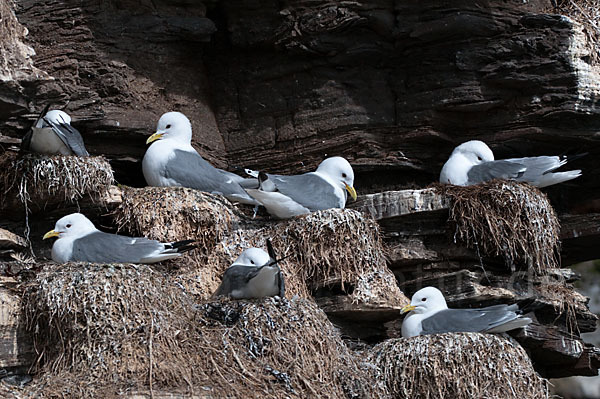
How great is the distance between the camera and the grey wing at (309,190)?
9477 millimetres

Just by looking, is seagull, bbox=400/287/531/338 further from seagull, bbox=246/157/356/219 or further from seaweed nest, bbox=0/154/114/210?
seaweed nest, bbox=0/154/114/210

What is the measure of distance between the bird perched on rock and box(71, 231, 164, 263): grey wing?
0.61 metres

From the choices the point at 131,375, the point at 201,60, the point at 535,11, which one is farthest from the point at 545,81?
the point at 131,375

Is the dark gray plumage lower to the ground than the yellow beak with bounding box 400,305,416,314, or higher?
higher

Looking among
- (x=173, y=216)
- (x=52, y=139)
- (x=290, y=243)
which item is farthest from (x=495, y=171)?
(x=52, y=139)

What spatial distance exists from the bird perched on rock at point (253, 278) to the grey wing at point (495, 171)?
2465mm

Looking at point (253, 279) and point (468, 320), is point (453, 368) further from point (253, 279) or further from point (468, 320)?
point (253, 279)

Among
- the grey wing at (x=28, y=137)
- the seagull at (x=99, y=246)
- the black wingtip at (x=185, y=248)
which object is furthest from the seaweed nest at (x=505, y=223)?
the grey wing at (x=28, y=137)

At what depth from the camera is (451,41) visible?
10500 millimetres

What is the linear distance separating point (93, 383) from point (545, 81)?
17.4ft

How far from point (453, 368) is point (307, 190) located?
2079 mm

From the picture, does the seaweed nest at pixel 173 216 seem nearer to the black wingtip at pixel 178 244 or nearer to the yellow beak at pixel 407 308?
the black wingtip at pixel 178 244

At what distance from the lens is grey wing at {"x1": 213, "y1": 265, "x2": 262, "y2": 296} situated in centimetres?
837

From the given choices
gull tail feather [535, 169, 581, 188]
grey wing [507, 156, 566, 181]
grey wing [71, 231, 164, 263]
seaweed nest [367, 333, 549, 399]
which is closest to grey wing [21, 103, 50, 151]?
grey wing [71, 231, 164, 263]
